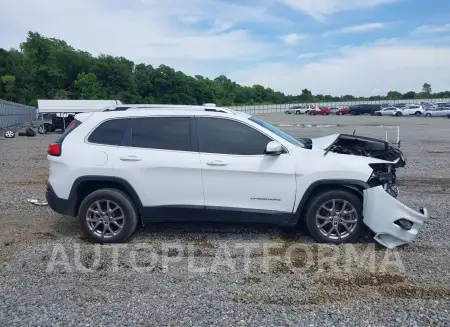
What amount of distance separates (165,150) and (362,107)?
220ft

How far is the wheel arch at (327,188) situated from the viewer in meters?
5.04

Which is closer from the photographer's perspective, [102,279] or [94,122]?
[102,279]

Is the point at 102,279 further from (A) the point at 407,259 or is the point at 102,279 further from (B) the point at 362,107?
(B) the point at 362,107

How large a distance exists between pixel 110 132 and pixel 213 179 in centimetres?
150

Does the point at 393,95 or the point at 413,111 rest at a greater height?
the point at 393,95

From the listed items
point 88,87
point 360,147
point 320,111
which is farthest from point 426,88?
point 360,147

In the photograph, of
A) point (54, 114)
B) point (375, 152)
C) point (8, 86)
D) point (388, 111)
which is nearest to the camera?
point (375, 152)

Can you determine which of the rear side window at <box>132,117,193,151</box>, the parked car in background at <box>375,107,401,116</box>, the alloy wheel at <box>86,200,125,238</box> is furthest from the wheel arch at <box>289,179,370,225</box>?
the parked car in background at <box>375,107,401,116</box>

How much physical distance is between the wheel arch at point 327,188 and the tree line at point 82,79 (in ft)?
232

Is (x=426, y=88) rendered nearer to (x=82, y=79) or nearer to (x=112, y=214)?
(x=82, y=79)

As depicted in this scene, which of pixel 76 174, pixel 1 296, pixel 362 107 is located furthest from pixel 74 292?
pixel 362 107

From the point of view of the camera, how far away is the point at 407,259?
4699mm

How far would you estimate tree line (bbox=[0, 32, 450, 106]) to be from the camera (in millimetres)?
74438

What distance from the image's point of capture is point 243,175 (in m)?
5.07
